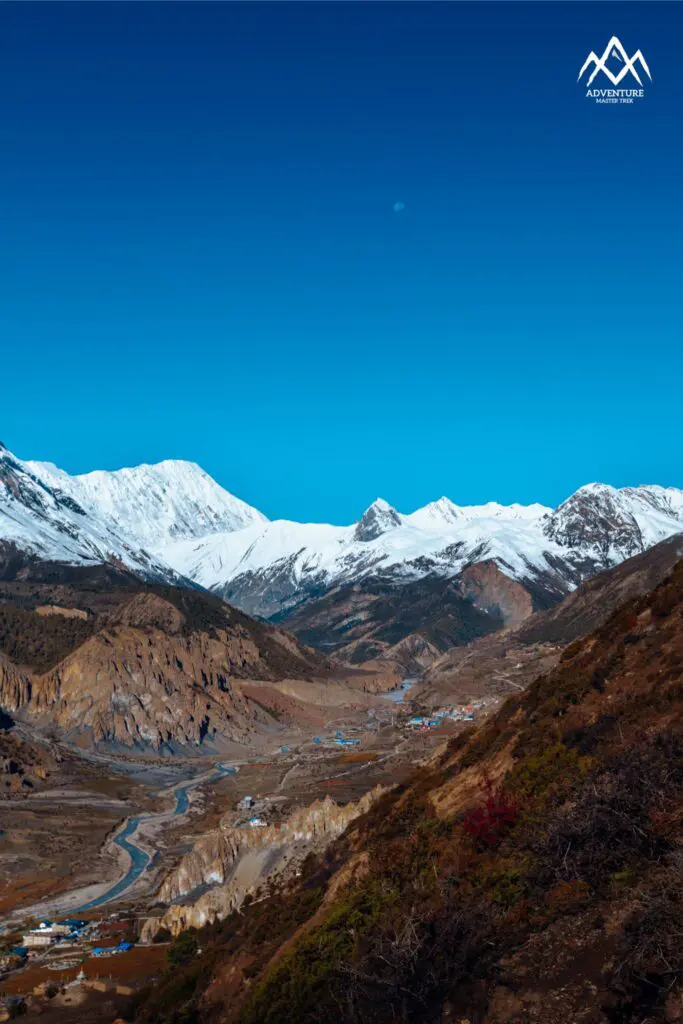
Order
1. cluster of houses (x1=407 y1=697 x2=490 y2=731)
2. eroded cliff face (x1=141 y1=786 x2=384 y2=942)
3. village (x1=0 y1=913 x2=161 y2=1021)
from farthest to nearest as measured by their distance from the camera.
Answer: cluster of houses (x1=407 y1=697 x2=490 y2=731) → eroded cliff face (x1=141 y1=786 x2=384 y2=942) → village (x1=0 y1=913 x2=161 y2=1021)

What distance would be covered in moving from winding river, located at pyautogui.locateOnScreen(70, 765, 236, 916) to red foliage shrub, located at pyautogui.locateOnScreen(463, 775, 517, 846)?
194 feet

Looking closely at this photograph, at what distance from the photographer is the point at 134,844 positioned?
372ft

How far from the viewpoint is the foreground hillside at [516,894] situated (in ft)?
63.8

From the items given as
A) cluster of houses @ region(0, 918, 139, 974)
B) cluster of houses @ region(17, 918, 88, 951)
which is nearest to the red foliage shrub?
cluster of houses @ region(0, 918, 139, 974)

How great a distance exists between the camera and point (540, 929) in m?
22.2

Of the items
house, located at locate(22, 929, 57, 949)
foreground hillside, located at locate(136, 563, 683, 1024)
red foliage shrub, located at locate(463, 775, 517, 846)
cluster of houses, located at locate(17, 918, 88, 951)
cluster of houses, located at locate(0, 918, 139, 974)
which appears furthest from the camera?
cluster of houses, located at locate(17, 918, 88, 951)

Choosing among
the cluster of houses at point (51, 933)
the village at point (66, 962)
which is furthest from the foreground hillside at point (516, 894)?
the cluster of houses at point (51, 933)

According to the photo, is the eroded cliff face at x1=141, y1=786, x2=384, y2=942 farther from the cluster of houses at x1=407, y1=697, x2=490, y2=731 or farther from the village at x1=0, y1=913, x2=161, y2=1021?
the cluster of houses at x1=407, y1=697, x2=490, y2=731

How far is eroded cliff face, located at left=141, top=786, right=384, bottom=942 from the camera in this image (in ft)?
199

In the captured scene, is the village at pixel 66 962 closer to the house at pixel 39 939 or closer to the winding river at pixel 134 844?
the house at pixel 39 939

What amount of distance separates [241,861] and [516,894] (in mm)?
50887

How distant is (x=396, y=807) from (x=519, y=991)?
29.8 m

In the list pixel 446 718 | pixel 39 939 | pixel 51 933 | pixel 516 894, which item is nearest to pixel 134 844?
pixel 51 933

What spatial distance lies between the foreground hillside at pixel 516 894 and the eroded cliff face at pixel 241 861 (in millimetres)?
11241
